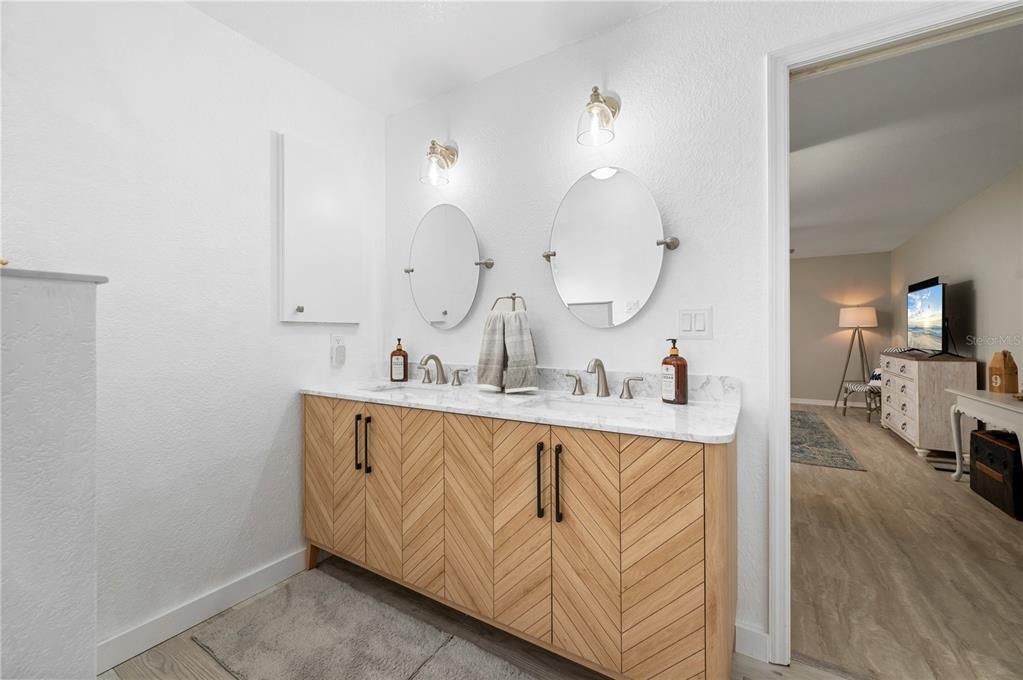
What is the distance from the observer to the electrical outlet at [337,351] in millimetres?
2240

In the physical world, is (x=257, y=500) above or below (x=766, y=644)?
above

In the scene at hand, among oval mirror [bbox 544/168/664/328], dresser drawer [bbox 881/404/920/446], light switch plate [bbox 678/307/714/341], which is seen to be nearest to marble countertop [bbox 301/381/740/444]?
light switch plate [bbox 678/307/714/341]

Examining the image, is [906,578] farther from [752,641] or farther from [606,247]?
[606,247]

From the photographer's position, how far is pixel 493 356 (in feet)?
6.21

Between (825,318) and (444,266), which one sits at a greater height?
(444,266)

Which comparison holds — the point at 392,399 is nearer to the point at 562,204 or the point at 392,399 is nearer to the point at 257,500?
the point at 257,500

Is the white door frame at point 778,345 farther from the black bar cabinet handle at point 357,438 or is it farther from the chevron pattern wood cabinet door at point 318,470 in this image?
the chevron pattern wood cabinet door at point 318,470

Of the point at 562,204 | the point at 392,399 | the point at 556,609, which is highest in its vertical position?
the point at 562,204

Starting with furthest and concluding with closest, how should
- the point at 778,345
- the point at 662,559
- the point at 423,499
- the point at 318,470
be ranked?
the point at 318,470, the point at 423,499, the point at 778,345, the point at 662,559

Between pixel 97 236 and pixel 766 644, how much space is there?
2665 mm

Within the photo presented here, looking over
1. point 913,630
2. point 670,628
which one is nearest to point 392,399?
point 670,628

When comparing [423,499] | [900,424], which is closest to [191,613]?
[423,499]

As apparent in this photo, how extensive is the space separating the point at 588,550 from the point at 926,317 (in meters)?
2.62

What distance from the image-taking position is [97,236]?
1468 mm
